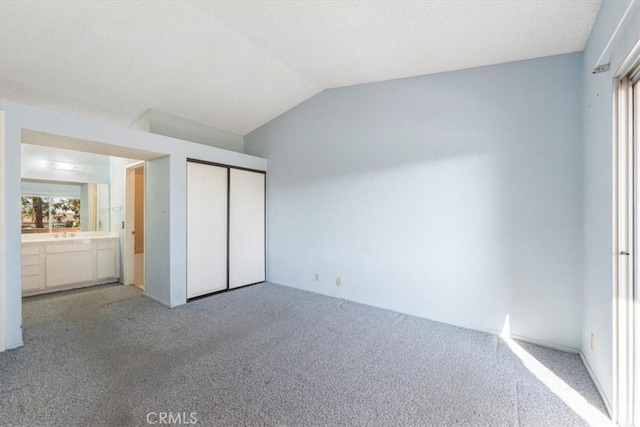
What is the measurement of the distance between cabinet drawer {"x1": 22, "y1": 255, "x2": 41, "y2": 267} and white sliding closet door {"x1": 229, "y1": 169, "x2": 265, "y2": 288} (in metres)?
2.73

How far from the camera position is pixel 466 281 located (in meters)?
3.05

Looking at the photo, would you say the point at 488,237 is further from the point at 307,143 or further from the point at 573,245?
the point at 307,143

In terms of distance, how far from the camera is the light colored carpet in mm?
1746

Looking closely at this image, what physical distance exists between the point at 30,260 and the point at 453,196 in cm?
574

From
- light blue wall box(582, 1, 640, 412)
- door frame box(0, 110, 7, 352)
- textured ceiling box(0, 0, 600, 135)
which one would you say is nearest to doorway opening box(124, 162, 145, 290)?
textured ceiling box(0, 0, 600, 135)

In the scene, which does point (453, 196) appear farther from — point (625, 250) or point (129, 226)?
point (129, 226)

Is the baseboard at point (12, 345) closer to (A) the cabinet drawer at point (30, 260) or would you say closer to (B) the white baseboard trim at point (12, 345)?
(B) the white baseboard trim at point (12, 345)

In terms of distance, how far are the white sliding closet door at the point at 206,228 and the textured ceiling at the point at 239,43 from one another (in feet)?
3.60

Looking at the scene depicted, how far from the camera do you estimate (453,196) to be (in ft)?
10.1

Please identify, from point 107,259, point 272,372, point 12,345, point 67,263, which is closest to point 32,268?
point 67,263

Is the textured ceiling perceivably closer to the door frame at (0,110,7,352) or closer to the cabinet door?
the door frame at (0,110,7,352)

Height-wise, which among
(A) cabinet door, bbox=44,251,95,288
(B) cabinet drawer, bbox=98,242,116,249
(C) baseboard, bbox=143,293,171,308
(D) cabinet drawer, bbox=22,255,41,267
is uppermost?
(B) cabinet drawer, bbox=98,242,116,249

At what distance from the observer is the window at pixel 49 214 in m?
4.48

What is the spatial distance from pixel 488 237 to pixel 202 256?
360cm
